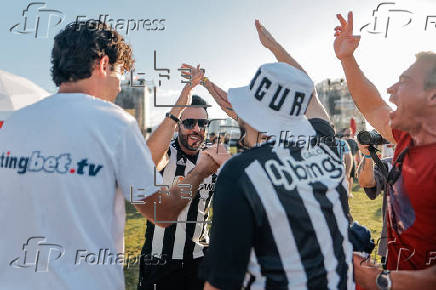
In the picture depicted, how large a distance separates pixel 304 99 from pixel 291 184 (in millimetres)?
462

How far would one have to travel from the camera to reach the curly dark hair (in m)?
1.82

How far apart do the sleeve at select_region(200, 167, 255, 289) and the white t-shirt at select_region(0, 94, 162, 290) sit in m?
0.47

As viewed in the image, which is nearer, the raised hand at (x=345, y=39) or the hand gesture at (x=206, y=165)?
the hand gesture at (x=206, y=165)

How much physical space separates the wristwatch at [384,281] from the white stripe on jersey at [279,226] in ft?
2.34

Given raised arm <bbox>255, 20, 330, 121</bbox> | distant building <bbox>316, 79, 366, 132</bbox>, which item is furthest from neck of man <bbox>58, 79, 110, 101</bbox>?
distant building <bbox>316, 79, 366, 132</bbox>

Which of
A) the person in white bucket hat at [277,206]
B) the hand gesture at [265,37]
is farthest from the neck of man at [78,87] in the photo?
the hand gesture at [265,37]

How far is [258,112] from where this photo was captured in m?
1.64

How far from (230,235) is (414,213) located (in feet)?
4.48

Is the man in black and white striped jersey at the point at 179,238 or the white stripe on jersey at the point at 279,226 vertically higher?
the white stripe on jersey at the point at 279,226

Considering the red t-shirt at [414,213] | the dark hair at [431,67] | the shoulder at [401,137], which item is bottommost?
the red t-shirt at [414,213]

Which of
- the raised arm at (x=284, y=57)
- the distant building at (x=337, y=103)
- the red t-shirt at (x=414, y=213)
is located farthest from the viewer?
the distant building at (x=337, y=103)

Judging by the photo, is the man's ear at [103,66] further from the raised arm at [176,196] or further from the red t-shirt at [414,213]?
the red t-shirt at [414,213]

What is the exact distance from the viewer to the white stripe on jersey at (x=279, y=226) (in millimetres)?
1415

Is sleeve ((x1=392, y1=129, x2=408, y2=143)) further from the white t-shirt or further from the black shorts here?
the black shorts
